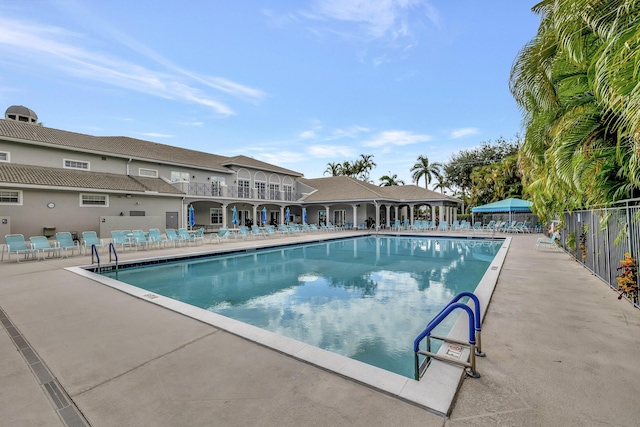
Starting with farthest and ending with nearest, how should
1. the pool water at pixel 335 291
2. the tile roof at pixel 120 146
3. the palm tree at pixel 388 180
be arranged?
the palm tree at pixel 388 180 → the tile roof at pixel 120 146 → the pool water at pixel 335 291

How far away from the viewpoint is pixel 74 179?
16.1 m

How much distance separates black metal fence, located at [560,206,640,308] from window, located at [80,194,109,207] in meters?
21.3

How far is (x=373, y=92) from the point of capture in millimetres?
23625

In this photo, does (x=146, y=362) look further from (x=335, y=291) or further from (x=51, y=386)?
(x=335, y=291)

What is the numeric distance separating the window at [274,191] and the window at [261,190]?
598 millimetres

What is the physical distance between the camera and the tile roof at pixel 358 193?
2789 cm

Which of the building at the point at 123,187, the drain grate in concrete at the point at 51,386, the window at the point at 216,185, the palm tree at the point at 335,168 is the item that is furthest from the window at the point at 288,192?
the drain grate in concrete at the point at 51,386

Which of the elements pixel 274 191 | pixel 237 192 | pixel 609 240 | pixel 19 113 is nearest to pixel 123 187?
pixel 237 192

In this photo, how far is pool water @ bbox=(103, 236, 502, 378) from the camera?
17.7 feet

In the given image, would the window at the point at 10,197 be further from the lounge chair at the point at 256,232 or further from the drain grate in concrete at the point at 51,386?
the drain grate in concrete at the point at 51,386

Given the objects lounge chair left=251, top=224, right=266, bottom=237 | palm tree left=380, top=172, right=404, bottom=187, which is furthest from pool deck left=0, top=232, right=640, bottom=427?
palm tree left=380, top=172, right=404, bottom=187

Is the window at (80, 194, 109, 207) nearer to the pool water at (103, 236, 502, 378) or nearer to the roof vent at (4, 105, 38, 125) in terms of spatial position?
the pool water at (103, 236, 502, 378)

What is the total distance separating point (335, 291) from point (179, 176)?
19000mm

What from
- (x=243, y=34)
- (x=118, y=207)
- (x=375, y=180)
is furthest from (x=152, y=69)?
(x=375, y=180)
